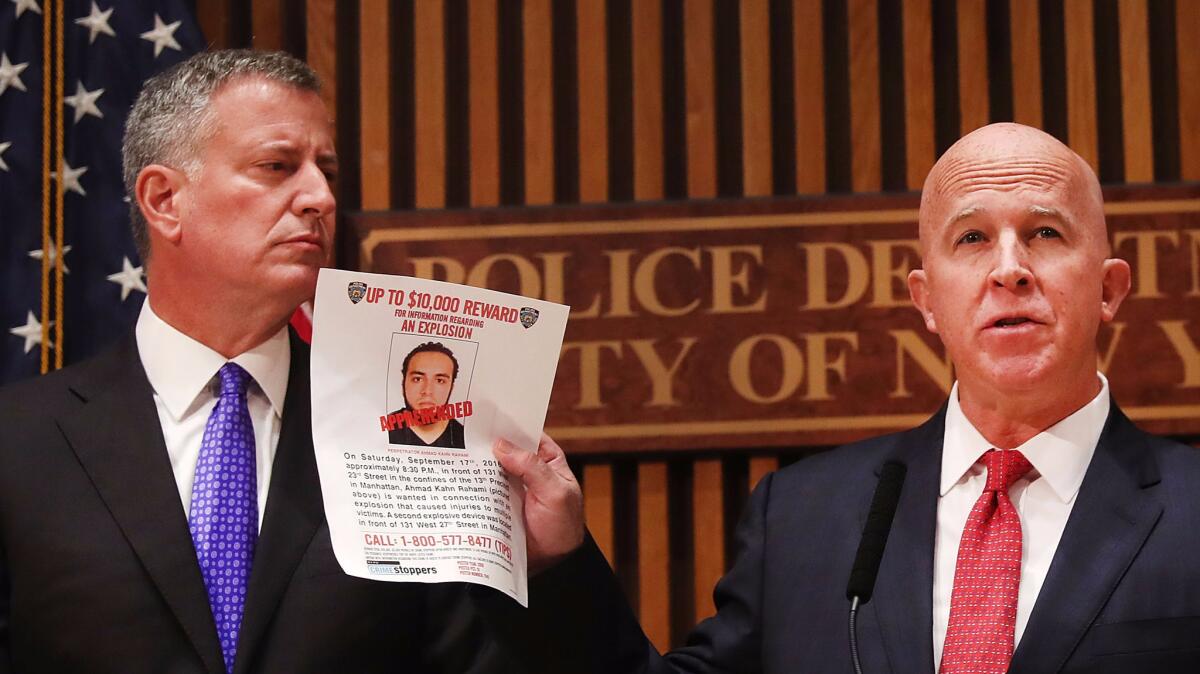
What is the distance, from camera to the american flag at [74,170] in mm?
3244

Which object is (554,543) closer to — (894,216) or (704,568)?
(704,568)

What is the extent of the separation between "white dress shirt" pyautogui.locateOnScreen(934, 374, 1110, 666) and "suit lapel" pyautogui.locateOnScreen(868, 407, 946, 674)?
22 millimetres

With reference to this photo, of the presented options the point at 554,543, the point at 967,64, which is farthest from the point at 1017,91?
the point at 554,543

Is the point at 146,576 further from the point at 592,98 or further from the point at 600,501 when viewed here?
the point at 592,98

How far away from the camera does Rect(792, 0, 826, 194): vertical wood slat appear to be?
3436mm

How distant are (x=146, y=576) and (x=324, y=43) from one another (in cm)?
186

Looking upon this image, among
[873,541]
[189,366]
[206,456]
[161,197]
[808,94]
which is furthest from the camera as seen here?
[808,94]

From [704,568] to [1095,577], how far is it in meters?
1.57

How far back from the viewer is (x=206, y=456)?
2.13m

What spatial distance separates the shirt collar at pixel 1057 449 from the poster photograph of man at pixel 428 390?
75 centimetres

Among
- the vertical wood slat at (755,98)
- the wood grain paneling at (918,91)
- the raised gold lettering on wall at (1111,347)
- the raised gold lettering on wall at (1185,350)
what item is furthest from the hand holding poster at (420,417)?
the raised gold lettering on wall at (1185,350)

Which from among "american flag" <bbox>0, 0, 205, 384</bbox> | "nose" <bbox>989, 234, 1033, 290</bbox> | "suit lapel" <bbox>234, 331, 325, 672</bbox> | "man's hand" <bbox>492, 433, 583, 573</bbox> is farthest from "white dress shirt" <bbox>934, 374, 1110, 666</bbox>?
"american flag" <bbox>0, 0, 205, 384</bbox>

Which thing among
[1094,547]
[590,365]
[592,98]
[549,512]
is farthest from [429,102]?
[1094,547]

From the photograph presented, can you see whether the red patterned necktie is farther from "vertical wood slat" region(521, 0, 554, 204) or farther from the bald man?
"vertical wood slat" region(521, 0, 554, 204)
